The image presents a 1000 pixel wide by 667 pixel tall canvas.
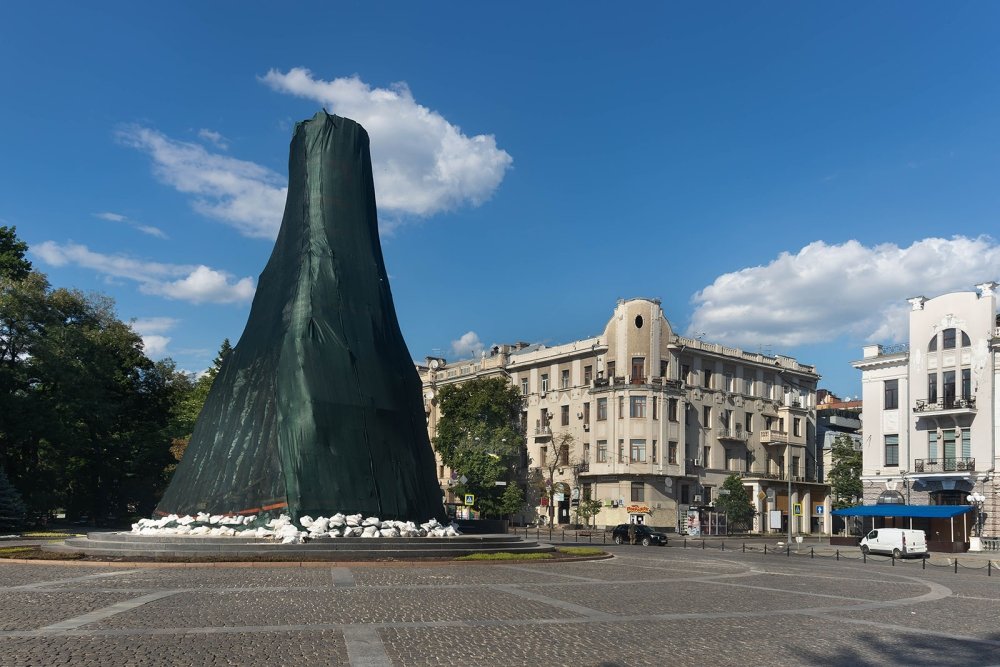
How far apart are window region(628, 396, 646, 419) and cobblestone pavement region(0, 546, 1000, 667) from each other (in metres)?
47.8

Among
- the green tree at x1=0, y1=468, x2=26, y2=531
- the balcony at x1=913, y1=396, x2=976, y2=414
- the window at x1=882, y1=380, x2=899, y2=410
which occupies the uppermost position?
the window at x1=882, y1=380, x2=899, y2=410

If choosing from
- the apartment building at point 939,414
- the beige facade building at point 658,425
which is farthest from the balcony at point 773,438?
the apartment building at point 939,414

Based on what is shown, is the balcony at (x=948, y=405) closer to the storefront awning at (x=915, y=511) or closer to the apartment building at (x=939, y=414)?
the apartment building at (x=939, y=414)

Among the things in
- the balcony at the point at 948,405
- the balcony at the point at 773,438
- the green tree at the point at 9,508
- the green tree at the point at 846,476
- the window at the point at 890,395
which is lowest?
the green tree at the point at 9,508

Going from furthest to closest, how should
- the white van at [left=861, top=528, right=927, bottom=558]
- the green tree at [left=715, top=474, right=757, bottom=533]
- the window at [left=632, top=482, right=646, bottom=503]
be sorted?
the green tree at [left=715, top=474, right=757, bottom=533] → the window at [left=632, top=482, right=646, bottom=503] → the white van at [left=861, top=528, right=927, bottom=558]

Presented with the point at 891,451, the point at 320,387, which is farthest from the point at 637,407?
the point at 320,387

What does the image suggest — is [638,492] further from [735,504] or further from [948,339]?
[948,339]

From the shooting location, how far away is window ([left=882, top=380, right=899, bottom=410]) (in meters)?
59.6

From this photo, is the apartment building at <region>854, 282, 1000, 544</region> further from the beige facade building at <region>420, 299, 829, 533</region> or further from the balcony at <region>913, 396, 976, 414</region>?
the beige facade building at <region>420, 299, 829, 533</region>

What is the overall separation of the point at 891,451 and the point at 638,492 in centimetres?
1890

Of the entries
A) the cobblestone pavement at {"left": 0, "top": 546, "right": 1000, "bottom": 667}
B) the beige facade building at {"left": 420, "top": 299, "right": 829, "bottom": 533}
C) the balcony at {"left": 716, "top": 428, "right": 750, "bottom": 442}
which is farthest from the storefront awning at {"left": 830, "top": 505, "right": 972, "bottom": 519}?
the cobblestone pavement at {"left": 0, "top": 546, "right": 1000, "bottom": 667}

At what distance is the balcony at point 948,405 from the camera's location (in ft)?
177

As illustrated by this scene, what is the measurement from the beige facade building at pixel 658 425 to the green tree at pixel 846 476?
2084 millimetres

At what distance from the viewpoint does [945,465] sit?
54.8 m
